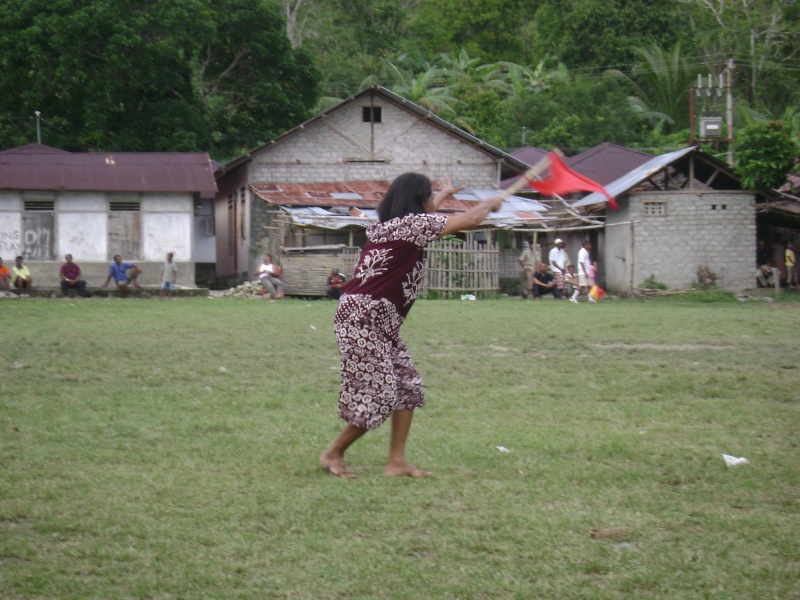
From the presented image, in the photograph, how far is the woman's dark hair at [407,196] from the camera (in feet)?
18.7

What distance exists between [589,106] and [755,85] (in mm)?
6929

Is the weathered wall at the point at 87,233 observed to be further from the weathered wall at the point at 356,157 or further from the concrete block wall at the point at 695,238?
the concrete block wall at the point at 695,238

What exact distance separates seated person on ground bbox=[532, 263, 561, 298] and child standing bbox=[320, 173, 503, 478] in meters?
20.8

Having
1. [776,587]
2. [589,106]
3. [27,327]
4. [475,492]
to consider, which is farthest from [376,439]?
[589,106]

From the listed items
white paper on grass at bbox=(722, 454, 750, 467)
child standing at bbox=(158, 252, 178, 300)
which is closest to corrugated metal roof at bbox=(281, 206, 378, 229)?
child standing at bbox=(158, 252, 178, 300)

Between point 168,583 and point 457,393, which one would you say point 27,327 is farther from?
point 168,583

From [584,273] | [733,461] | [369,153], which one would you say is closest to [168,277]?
[369,153]

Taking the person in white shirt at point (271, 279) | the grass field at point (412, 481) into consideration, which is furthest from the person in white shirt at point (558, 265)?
the grass field at point (412, 481)

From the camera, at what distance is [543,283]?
26453 millimetres

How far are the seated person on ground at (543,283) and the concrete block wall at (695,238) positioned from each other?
307 cm

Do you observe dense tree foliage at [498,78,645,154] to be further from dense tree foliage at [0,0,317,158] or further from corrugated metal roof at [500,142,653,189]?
dense tree foliage at [0,0,317,158]

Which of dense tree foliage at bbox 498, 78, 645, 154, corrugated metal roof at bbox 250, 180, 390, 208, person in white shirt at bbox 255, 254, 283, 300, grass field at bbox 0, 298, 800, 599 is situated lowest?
grass field at bbox 0, 298, 800, 599

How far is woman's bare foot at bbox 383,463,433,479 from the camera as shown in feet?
19.0

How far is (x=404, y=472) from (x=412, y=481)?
0.14 metres
